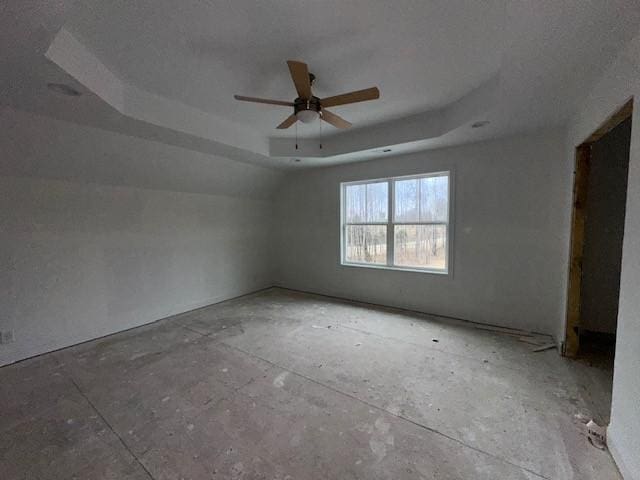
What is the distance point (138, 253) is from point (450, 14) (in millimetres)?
4204

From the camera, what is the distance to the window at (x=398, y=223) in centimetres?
386

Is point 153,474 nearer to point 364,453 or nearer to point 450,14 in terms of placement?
point 364,453

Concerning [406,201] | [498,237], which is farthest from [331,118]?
[498,237]

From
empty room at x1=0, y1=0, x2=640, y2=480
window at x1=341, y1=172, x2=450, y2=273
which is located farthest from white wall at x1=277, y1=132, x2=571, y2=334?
window at x1=341, y1=172, x2=450, y2=273

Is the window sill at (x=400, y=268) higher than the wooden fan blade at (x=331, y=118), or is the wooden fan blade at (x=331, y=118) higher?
the wooden fan blade at (x=331, y=118)

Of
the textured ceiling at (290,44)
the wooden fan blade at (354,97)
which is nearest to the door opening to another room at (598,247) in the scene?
the textured ceiling at (290,44)

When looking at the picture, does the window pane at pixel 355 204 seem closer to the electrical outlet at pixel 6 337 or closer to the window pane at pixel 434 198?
the window pane at pixel 434 198

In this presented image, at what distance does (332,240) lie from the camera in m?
4.87

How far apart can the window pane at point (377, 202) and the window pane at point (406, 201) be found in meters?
0.18

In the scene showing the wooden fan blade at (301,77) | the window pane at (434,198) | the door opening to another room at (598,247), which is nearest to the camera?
the wooden fan blade at (301,77)

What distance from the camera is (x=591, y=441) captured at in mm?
1635

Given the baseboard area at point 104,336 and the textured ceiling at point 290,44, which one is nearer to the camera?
the textured ceiling at point 290,44

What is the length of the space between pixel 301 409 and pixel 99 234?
3210 mm

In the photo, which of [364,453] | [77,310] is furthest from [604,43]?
[77,310]
